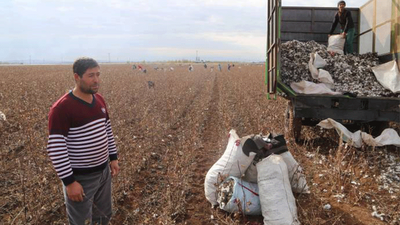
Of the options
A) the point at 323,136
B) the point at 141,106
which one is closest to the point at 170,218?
the point at 323,136

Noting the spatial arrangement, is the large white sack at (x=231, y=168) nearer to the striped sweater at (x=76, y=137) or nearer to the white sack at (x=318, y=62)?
the striped sweater at (x=76, y=137)

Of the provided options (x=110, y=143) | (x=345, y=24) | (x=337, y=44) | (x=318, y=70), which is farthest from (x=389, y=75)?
(x=110, y=143)

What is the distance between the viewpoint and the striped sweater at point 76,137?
6.57 feet

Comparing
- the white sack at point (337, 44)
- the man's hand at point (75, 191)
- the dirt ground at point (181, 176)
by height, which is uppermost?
the white sack at point (337, 44)

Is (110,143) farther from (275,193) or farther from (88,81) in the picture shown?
(275,193)

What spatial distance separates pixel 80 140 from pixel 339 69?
5.22m

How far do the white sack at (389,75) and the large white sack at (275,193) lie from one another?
10.5 ft

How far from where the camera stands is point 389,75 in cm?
525

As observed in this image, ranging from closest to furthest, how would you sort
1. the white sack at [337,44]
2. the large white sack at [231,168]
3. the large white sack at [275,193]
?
the large white sack at [275,193] < the large white sack at [231,168] < the white sack at [337,44]

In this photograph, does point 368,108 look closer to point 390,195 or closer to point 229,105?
point 390,195

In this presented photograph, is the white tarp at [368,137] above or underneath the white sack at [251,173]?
above

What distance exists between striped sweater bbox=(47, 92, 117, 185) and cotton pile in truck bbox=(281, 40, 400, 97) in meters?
3.92

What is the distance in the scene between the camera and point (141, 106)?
9852mm

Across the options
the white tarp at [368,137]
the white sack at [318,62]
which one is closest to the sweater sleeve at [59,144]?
A: the white tarp at [368,137]
